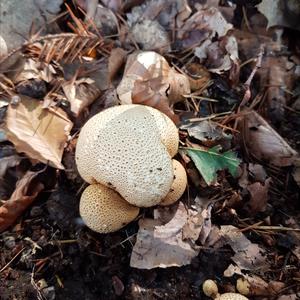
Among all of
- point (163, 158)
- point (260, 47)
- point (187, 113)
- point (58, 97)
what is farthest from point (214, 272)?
point (260, 47)

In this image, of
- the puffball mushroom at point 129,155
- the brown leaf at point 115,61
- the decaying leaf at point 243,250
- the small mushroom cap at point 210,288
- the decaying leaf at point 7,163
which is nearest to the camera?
the puffball mushroom at point 129,155

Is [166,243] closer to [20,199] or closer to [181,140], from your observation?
[181,140]

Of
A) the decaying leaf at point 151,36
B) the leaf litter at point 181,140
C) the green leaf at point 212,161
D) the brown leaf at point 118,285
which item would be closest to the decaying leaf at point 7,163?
the leaf litter at point 181,140

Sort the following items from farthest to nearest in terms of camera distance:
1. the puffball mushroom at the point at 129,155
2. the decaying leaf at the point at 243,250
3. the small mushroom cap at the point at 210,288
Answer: the decaying leaf at the point at 243,250 < the small mushroom cap at the point at 210,288 < the puffball mushroom at the point at 129,155

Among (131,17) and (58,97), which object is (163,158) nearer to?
(58,97)

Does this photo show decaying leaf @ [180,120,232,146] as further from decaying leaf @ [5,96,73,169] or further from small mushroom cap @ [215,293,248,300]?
small mushroom cap @ [215,293,248,300]

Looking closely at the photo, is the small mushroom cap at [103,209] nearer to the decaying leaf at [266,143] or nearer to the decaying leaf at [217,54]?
the decaying leaf at [266,143]

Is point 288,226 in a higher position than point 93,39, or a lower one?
lower
